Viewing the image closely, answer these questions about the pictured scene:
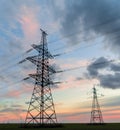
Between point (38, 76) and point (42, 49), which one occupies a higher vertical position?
point (42, 49)

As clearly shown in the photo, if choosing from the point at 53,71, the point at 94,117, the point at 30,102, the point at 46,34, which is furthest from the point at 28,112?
the point at 94,117

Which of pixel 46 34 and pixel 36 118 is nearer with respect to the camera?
pixel 36 118

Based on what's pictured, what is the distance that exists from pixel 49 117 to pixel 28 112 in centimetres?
444

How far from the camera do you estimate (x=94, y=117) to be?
95.3m

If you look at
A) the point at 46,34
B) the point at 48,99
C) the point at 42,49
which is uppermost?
the point at 46,34

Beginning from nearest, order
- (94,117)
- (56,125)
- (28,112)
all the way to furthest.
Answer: (28,112) < (56,125) < (94,117)

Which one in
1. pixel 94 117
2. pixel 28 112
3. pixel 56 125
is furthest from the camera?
pixel 94 117

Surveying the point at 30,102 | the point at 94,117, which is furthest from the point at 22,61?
the point at 94,117

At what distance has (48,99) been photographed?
60375 millimetres

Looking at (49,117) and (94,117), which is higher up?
(94,117)

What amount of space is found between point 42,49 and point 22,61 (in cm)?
506

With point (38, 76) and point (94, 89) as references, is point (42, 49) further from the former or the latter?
point (94, 89)

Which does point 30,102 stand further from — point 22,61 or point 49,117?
point 22,61

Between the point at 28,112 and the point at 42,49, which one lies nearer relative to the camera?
the point at 28,112
